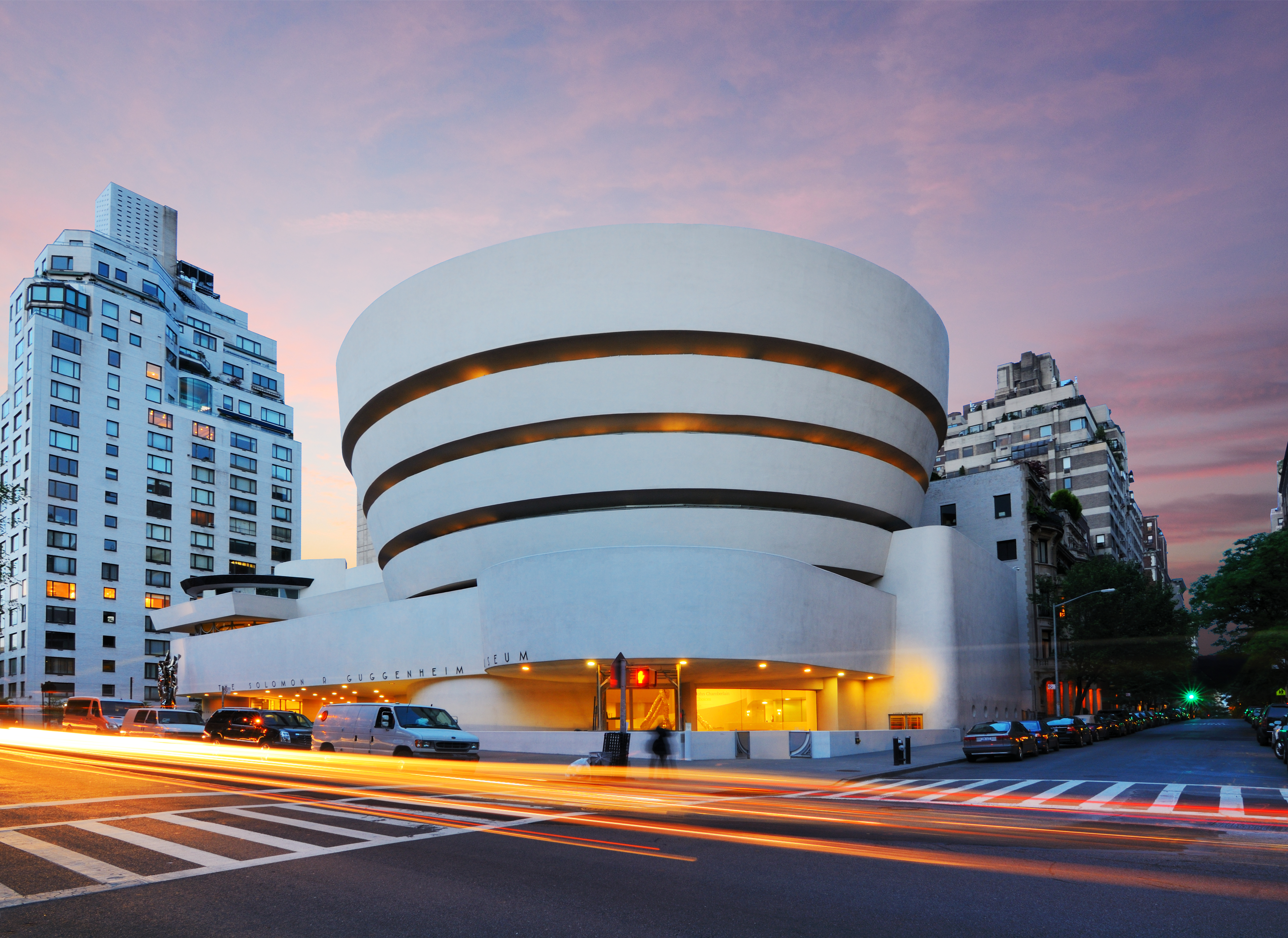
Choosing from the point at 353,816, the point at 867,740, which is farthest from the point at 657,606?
the point at 353,816

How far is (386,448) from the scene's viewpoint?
179 feet

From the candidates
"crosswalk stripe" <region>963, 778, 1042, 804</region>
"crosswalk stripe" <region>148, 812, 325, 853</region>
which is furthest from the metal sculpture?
"crosswalk stripe" <region>963, 778, 1042, 804</region>

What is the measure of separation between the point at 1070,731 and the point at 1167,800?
98.8ft

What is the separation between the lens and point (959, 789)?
22453 millimetres

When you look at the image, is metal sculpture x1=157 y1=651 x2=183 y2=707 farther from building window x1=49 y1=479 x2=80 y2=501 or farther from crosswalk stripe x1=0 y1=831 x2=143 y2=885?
crosswalk stripe x1=0 y1=831 x2=143 y2=885

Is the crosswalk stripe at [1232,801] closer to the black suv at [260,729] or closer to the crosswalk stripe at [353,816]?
the crosswalk stripe at [353,816]

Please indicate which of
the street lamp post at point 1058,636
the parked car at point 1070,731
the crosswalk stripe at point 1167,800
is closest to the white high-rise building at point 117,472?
the street lamp post at point 1058,636

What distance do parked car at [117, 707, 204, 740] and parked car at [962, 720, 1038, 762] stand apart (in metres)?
29.7

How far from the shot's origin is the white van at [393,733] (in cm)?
2853

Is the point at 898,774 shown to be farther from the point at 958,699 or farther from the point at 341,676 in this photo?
the point at 341,676

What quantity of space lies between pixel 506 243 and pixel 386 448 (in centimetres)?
1484

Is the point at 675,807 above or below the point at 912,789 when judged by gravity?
above

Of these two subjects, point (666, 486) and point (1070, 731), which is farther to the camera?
point (1070, 731)

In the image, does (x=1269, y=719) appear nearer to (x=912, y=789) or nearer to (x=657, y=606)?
(x=657, y=606)
